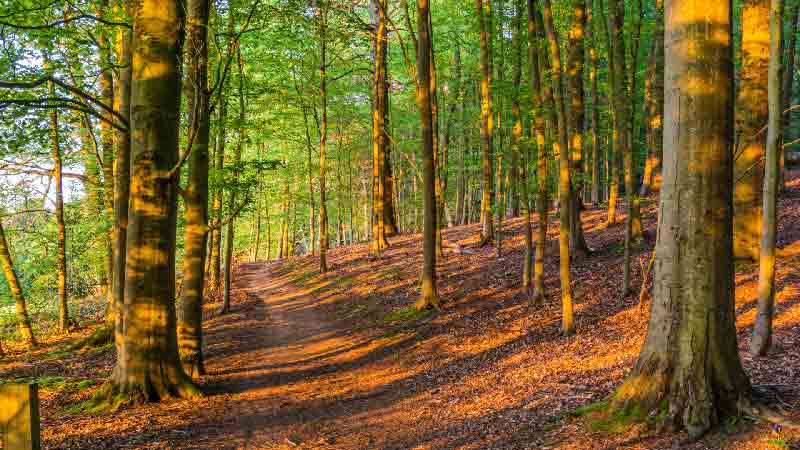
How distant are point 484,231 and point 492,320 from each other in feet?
26.0

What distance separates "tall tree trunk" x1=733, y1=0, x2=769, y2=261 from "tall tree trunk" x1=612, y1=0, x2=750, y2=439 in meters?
5.33

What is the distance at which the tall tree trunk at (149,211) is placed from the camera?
25.4ft

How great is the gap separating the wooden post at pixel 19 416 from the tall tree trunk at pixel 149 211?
528 cm

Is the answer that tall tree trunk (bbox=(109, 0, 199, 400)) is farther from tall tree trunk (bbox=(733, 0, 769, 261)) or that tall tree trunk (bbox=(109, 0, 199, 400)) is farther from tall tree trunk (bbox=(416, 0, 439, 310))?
tall tree trunk (bbox=(733, 0, 769, 261))

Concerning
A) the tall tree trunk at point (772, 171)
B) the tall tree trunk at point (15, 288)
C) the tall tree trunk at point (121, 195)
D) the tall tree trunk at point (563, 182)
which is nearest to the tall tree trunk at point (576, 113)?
the tall tree trunk at point (563, 182)

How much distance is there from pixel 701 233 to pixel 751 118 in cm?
627

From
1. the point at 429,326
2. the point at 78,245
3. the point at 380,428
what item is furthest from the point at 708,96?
the point at 78,245

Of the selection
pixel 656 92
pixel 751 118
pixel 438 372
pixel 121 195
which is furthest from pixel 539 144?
pixel 121 195

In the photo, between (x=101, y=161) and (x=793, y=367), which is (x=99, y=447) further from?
(x=101, y=161)

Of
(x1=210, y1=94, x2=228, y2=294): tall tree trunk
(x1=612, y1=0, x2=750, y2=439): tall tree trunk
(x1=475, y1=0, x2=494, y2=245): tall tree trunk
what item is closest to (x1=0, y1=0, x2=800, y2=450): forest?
(x1=612, y1=0, x2=750, y2=439): tall tree trunk

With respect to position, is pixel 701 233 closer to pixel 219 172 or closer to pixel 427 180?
pixel 427 180

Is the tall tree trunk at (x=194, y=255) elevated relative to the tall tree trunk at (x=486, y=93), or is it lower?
lower

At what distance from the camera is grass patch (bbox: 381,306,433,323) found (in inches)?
515

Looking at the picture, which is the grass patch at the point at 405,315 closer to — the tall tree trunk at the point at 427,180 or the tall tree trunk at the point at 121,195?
the tall tree trunk at the point at 427,180
